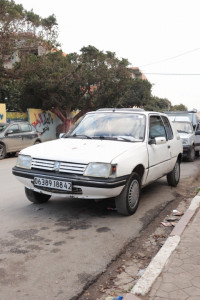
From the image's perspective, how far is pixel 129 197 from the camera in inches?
189

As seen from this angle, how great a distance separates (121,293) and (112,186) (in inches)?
64.2

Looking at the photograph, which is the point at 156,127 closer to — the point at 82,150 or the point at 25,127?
the point at 82,150

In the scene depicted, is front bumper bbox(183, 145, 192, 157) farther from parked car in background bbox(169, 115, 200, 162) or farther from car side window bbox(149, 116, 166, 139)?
car side window bbox(149, 116, 166, 139)

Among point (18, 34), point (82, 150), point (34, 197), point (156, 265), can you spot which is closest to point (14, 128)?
point (18, 34)

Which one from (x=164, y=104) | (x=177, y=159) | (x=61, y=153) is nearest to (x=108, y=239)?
(x=61, y=153)

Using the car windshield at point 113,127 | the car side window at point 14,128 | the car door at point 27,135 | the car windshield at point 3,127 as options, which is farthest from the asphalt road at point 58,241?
the car door at point 27,135

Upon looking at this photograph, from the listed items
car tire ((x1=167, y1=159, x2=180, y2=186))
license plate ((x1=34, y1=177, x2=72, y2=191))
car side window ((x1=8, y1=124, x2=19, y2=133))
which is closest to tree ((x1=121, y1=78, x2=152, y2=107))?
car side window ((x1=8, y1=124, x2=19, y2=133))

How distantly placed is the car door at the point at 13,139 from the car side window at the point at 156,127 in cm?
830

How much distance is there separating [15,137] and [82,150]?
31.1 ft

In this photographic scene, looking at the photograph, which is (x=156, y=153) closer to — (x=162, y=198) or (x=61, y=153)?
(x=162, y=198)

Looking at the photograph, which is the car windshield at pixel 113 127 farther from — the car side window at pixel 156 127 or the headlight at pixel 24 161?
the headlight at pixel 24 161

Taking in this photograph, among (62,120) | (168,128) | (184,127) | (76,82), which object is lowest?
(184,127)

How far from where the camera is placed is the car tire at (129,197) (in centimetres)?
464

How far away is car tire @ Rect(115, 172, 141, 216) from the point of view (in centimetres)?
464
